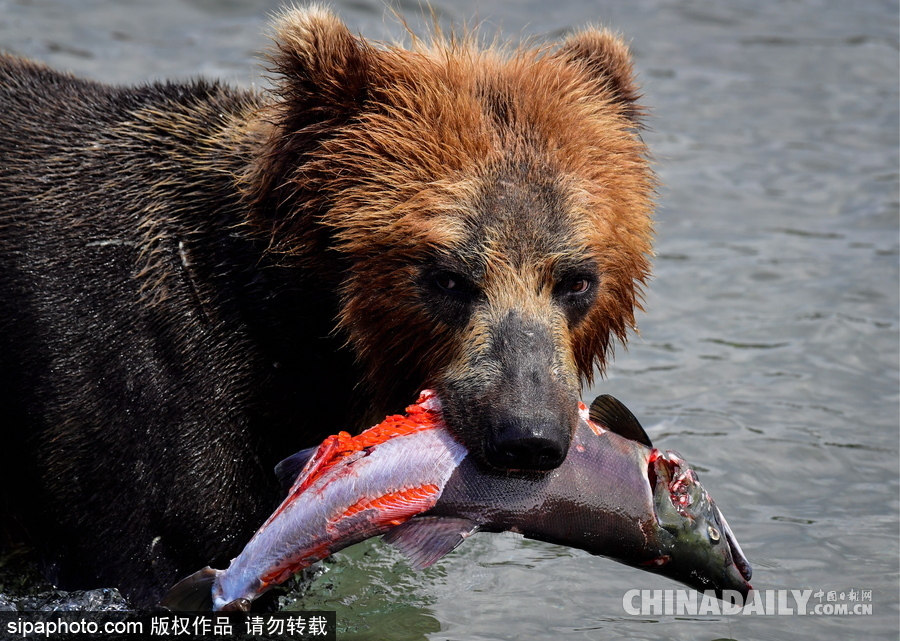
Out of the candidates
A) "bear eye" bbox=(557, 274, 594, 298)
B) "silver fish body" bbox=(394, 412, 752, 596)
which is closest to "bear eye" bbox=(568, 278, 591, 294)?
"bear eye" bbox=(557, 274, 594, 298)

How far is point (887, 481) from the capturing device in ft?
28.4

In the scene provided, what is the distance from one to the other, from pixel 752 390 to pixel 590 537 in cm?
517

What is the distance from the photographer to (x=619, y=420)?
538 centimetres

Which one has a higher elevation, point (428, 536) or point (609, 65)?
point (609, 65)

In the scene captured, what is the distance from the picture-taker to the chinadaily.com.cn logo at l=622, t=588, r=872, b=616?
7.12 m

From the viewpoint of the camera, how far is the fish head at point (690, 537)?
506cm

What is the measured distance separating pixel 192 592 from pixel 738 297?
7386 millimetres

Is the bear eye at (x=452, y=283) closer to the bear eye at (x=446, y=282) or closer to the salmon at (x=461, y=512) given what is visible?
the bear eye at (x=446, y=282)

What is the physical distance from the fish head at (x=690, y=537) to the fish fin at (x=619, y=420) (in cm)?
20

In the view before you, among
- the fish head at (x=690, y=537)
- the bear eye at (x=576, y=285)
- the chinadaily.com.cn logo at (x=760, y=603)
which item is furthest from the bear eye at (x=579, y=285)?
the chinadaily.com.cn logo at (x=760, y=603)

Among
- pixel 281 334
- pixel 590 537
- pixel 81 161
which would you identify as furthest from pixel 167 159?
pixel 590 537

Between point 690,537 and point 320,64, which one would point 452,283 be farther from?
point 690,537

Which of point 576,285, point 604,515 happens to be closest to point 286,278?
point 576,285

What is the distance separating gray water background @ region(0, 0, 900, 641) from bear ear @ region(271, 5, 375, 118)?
1567mm
